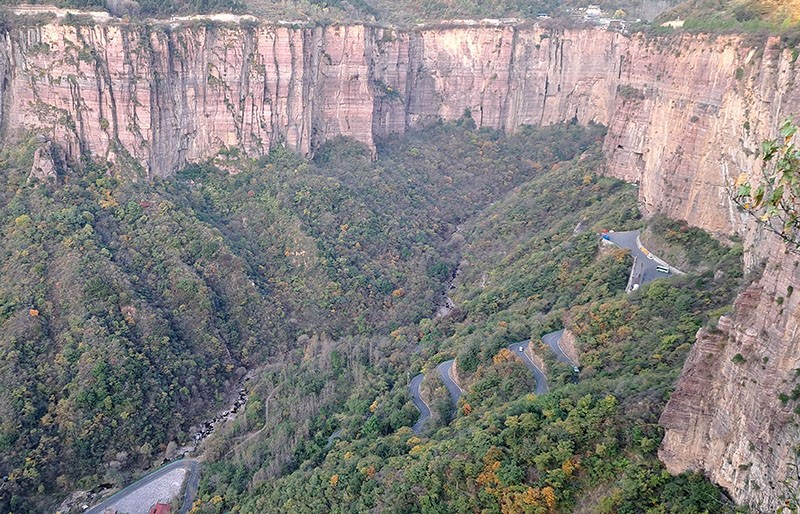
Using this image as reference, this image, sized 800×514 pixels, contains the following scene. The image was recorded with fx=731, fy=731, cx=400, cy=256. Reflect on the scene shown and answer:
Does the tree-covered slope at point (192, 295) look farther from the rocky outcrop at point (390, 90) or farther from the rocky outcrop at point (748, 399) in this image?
the rocky outcrop at point (748, 399)

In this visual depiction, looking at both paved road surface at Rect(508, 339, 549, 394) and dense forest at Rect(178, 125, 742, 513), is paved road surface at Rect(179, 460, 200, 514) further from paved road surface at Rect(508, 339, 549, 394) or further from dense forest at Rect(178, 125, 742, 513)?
paved road surface at Rect(508, 339, 549, 394)

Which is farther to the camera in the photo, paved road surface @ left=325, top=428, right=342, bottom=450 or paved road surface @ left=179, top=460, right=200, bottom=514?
paved road surface @ left=325, top=428, right=342, bottom=450

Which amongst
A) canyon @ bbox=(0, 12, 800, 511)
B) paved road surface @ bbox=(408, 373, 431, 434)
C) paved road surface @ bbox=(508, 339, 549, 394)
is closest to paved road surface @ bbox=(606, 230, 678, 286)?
canyon @ bbox=(0, 12, 800, 511)

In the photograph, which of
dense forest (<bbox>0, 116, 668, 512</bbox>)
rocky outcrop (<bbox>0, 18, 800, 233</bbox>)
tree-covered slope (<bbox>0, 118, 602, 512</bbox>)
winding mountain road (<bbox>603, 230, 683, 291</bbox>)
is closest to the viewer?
winding mountain road (<bbox>603, 230, 683, 291</bbox>)

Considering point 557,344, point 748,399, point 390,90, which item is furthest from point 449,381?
point 390,90

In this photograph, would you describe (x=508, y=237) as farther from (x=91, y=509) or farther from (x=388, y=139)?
(x=91, y=509)

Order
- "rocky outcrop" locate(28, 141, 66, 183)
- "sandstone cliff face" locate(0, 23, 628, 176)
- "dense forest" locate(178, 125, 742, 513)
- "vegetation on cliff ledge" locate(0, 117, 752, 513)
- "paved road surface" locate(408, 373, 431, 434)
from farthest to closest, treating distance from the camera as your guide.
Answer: "sandstone cliff face" locate(0, 23, 628, 176) → "rocky outcrop" locate(28, 141, 66, 183) → "paved road surface" locate(408, 373, 431, 434) → "vegetation on cliff ledge" locate(0, 117, 752, 513) → "dense forest" locate(178, 125, 742, 513)

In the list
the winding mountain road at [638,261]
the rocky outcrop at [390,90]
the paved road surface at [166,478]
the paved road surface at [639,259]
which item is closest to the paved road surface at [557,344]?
the winding mountain road at [638,261]
